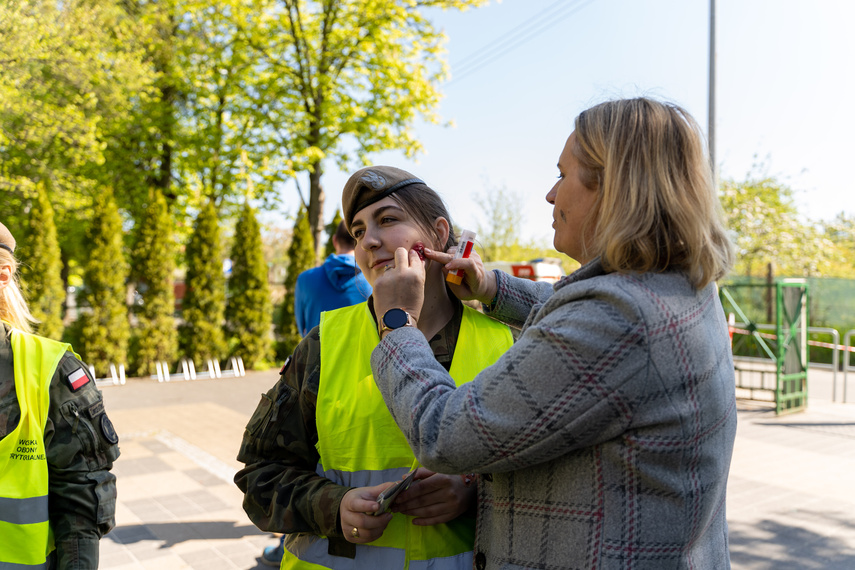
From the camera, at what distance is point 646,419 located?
1195 mm

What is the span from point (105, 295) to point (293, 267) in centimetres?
390

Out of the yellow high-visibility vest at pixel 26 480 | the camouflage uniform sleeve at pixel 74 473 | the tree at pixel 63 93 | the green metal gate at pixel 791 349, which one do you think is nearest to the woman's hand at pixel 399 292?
the camouflage uniform sleeve at pixel 74 473

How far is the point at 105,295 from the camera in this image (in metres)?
12.5

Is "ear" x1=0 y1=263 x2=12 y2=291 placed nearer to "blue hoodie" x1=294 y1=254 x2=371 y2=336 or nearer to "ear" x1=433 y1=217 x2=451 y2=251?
"ear" x1=433 y1=217 x2=451 y2=251

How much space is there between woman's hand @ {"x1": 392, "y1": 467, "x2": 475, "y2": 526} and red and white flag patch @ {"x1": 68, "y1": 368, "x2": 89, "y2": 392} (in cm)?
106

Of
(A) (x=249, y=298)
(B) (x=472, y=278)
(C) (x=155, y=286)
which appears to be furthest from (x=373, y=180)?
(A) (x=249, y=298)

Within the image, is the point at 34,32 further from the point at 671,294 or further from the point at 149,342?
the point at 671,294

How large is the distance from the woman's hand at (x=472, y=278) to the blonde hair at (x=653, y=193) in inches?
21.8

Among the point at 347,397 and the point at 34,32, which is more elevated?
the point at 34,32

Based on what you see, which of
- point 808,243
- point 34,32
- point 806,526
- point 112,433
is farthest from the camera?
point 808,243

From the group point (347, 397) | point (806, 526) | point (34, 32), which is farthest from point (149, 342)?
point (347, 397)

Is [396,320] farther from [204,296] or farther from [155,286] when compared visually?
[204,296]

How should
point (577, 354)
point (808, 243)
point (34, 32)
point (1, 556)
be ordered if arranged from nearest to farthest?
point (577, 354) < point (1, 556) < point (34, 32) < point (808, 243)

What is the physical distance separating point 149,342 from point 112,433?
11.7m
